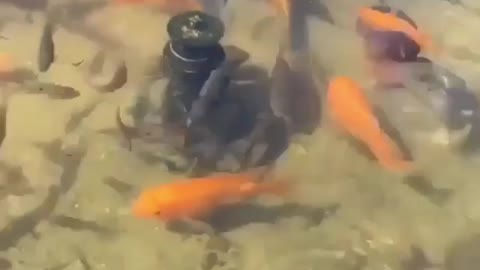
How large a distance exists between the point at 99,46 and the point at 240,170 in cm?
38

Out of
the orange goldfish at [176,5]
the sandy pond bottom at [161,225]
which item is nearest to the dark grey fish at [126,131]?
the sandy pond bottom at [161,225]

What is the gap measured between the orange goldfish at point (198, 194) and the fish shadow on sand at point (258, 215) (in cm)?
1

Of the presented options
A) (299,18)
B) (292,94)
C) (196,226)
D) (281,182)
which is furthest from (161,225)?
(299,18)

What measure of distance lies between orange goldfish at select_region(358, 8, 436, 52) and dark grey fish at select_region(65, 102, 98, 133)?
18.4 inches

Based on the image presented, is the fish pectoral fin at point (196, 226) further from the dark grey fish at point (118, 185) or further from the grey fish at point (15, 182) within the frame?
the grey fish at point (15, 182)

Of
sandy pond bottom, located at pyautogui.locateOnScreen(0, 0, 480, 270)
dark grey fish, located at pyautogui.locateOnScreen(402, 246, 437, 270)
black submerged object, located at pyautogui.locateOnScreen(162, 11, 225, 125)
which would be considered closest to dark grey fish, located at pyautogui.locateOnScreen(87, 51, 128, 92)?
sandy pond bottom, located at pyautogui.locateOnScreen(0, 0, 480, 270)

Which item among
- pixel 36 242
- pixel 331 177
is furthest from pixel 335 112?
pixel 36 242

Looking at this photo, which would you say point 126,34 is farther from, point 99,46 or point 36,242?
point 36,242

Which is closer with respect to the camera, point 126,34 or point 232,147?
point 232,147

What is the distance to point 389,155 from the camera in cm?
123

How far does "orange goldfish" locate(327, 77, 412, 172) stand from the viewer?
48.3 inches

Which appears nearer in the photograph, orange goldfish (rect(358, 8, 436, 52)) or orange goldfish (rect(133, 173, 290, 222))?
orange goldfish (rect(133, 173, 290, 222))

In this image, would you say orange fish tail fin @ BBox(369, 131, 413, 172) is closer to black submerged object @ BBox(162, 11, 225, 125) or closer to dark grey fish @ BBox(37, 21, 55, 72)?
black submerged object @ BBox(162, 11, 225, 125)

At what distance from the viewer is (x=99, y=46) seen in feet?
4.69
